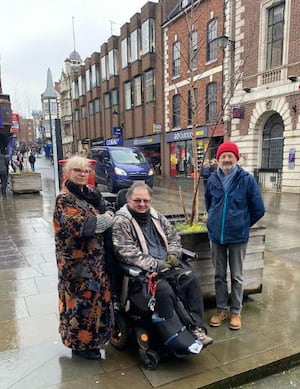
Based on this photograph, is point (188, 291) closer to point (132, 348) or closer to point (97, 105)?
point (132, 348)

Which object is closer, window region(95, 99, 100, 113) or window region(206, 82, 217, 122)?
window region(206, 82, 217, 122)

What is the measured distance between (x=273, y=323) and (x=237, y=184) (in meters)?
1.41

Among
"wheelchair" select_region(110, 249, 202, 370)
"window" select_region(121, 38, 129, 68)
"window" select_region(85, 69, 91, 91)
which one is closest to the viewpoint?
"wheelchair" select_region(110, 249, 202, 370)

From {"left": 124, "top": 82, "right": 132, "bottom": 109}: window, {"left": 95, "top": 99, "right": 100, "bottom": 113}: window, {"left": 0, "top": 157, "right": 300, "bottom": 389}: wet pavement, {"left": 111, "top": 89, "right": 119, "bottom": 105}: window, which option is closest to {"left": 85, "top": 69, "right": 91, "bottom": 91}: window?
{"left": 95, "top": 99, "right": 100, "bottom": 113}: window

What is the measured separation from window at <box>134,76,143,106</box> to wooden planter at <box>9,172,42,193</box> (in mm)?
16683

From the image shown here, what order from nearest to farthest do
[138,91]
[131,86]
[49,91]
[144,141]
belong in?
[49,91] < [144,141] < [138,91] < [131,86]

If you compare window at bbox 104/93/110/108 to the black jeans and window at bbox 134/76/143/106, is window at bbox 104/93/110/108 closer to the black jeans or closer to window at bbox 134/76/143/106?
window at bbox 134/76/143/106

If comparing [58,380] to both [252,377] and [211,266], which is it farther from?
[211,266]

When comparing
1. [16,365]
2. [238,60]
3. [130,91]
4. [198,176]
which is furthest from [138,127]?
[16,365]

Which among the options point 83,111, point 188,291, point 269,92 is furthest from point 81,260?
point 83,111

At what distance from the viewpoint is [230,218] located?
317 centimetres

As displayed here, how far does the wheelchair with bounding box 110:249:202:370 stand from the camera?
252 centimetres

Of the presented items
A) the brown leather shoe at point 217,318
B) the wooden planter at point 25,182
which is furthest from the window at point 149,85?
the brown leather shoe at point 217,318

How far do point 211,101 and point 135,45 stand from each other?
11.3 m
